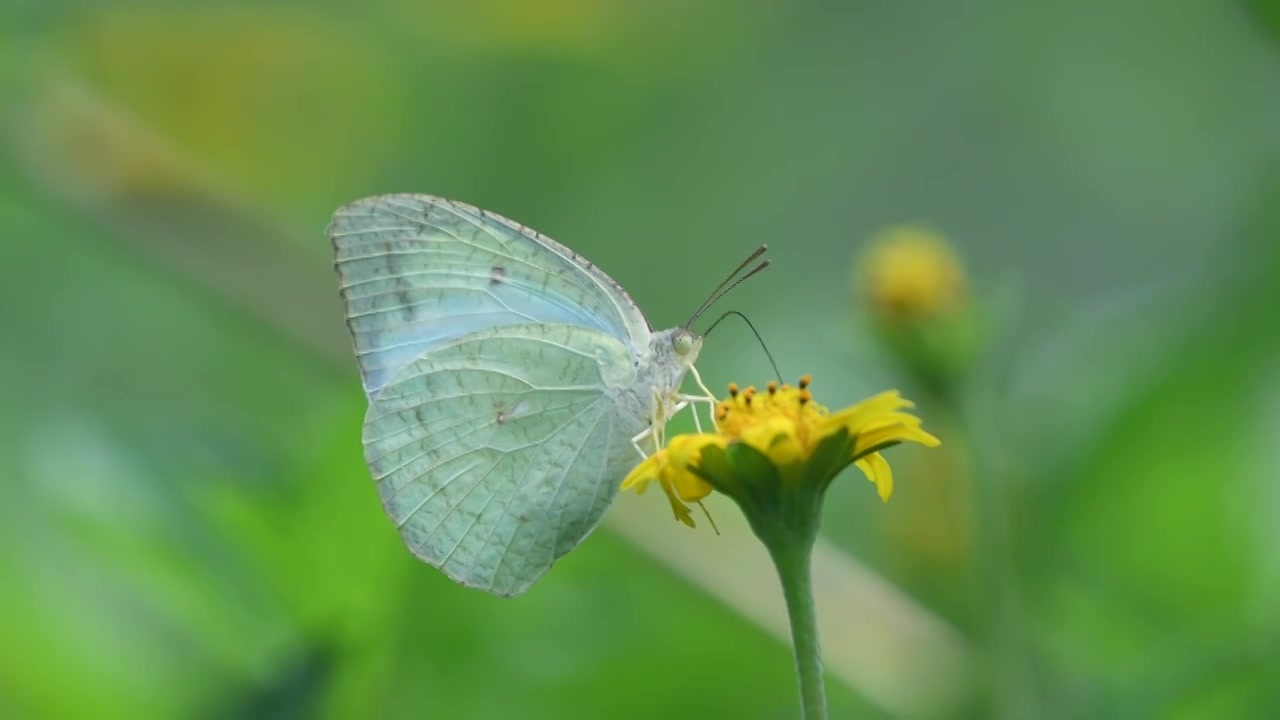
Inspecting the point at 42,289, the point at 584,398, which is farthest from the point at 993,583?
the point at 42,289

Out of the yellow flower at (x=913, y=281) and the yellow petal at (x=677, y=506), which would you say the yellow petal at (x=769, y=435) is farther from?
the yellow flower at (x=913, y=281)

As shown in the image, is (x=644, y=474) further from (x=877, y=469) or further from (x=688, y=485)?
(x=877, y=469)

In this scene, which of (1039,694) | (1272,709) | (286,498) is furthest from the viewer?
(1039,694)

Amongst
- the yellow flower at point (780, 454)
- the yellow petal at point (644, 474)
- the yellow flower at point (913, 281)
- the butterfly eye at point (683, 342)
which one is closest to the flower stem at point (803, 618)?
the yellow flower at point (780, 454)

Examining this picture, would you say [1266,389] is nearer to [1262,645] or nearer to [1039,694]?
[1262,645]

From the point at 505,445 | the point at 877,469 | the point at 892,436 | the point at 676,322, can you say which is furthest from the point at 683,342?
the point at 676,322

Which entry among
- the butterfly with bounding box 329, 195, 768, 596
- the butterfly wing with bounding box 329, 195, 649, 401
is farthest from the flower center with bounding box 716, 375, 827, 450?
the butterfly wing with bounding box 329, 195, 649, 401

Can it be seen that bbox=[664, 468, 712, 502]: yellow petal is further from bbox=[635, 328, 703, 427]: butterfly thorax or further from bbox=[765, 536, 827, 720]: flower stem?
bbox=[635, 328, 703, 427]: butterfly thorax
